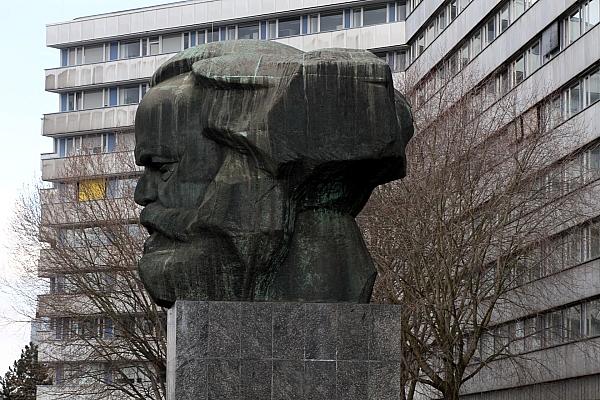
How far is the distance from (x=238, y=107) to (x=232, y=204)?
3.03ft

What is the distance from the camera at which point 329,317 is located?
38.2 feet

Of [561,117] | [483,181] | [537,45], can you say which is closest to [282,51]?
[483,181]

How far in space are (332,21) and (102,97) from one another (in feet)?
41.0

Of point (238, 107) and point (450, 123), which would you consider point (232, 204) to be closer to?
point (238, 107)

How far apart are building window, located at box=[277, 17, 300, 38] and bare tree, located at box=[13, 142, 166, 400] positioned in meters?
23.0

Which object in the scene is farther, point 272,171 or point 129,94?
point 129,94

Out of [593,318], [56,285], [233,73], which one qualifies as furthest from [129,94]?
[233,73]

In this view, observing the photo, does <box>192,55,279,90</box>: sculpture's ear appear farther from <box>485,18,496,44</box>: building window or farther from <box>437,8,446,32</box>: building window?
<box>437,8,446,32</box>: building window

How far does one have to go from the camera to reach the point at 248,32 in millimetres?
57750

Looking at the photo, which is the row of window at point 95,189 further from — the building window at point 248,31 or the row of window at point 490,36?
the building window at point 248,31

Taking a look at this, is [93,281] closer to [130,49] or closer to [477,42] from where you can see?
[477,42]

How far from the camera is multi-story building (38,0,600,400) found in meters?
33.5

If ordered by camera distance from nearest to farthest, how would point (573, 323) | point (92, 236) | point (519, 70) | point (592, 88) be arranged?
point (92, 236) → point (592, 88) → point (573, 323) → point (519, 70)

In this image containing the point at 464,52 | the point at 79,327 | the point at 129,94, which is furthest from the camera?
the point at 129,94
